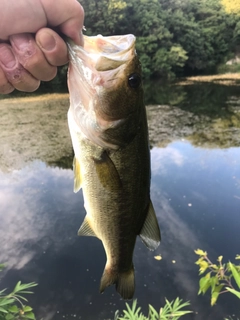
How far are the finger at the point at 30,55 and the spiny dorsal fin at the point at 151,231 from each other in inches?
35.6

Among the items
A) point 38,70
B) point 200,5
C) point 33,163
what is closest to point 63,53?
point 38,70

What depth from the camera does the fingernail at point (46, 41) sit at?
4.59ft

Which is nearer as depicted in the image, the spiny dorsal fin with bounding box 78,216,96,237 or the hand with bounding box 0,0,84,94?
the hand with bounding box 0,0,84,94

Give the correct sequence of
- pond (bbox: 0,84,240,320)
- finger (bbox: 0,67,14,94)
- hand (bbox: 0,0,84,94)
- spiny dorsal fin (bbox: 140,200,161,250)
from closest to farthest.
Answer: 1. hand (bbox: 0,0,84,94)
2. finger (bbox: 0,67,14,94)
3. spiny dorsal fin (bbox: 140,200,161,250)
4. pond (bbox: 0,84,240,320)

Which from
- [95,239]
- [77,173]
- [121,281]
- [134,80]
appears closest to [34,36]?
[134,80]

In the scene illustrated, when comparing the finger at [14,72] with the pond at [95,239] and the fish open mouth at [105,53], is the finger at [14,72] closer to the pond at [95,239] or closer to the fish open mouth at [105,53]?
the fish open mouth at [105,53]

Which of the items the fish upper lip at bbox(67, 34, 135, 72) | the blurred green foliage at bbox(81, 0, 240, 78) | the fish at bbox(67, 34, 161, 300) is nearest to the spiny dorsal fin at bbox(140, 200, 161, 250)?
the fish at bbox(67, 34, 161, 300)

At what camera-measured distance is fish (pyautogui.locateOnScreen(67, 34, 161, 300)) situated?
4.83 feet

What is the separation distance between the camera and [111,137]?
1587 millimetres

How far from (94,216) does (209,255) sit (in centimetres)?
445

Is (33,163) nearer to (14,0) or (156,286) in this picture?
(156,286)

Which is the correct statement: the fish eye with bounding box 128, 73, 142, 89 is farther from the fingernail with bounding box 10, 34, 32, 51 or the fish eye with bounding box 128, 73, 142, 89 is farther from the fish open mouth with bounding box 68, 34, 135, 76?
the fingernail with bounding box 10, 34, 32, 51

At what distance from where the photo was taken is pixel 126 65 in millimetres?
1463


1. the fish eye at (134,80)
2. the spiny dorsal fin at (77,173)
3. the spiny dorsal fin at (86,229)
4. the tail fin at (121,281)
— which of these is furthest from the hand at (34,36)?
the tail fin at (121,281)
